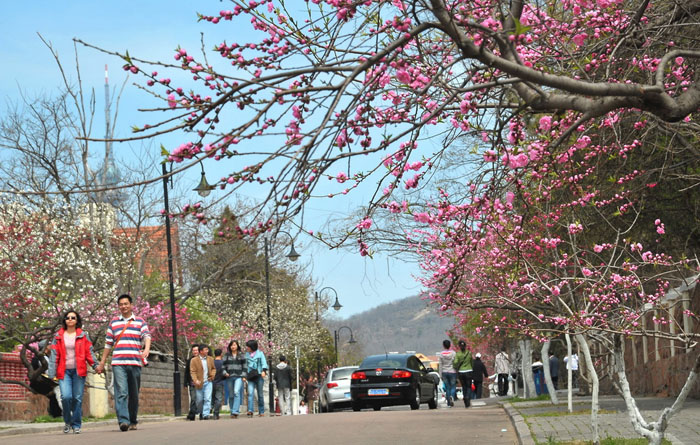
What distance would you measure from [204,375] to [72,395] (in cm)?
665

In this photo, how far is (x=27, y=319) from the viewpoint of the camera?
2419 cm

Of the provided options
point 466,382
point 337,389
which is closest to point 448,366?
point 466,382

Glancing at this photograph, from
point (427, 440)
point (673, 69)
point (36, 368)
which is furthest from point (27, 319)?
point (673, 69)

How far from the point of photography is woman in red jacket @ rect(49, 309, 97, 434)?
1438cm

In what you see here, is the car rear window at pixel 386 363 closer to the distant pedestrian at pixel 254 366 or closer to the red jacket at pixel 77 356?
the distant pedestrian at pixel 254 366

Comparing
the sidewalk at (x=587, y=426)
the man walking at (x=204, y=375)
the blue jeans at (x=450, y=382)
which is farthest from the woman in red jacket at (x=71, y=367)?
the blue jeans at (x=450, y=382)

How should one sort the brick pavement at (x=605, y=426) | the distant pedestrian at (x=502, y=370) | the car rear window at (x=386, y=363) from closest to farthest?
the brick pavement at (x=605, y=426)
the car rear window at (x=386, y=363)
the distant pedestrian at (x=502, y=370)

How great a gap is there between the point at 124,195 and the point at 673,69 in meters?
24.8

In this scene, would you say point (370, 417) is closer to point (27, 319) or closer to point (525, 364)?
point (27, 319)

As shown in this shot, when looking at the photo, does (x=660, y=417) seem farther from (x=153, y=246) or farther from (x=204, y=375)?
(x=153, y=246)

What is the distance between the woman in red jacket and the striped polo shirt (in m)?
0.35

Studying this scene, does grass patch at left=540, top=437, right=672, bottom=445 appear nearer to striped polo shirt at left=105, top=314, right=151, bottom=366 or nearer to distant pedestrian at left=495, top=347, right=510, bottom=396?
striped polo shirt at left=105, top=314, right=151, bottom=366

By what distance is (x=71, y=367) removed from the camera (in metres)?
14.4

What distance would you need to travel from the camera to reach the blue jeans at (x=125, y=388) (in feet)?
46.9
